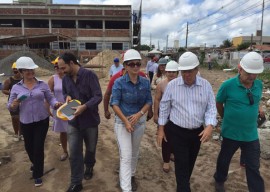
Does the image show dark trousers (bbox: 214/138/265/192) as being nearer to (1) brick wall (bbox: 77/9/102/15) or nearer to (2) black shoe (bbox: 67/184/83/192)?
(2) black shoe (bbox: 67/184/83/192)

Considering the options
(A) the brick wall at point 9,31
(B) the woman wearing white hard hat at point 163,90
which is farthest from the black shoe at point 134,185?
(A) the brick wall at point 9,31

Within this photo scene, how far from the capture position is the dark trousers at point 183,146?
2.98 metres

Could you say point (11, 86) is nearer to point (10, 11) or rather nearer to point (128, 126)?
point (128, 126)

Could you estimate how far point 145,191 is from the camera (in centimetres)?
373

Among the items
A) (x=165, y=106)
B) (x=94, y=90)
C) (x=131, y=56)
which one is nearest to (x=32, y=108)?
(x=94, y=90)

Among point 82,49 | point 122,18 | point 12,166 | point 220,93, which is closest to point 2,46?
point 82,49

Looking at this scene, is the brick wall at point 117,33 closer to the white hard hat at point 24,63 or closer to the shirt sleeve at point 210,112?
the white hard hat at point 24,63

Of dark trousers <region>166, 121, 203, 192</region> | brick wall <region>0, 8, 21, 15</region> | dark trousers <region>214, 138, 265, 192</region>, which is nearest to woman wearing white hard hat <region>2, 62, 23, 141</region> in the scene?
dark trousers <region>166, 121, 203, 192</region>

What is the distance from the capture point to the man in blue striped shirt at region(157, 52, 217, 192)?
9.41ft

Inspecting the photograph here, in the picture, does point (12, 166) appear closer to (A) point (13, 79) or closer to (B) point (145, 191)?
(A) point (13, 79)

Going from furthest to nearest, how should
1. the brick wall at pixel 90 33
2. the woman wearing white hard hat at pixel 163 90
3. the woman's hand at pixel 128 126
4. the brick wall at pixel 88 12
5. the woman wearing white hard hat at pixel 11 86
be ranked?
the brick wall at pixel 90 33 → the brick wall at pixel 88 12 → the woman wearing white hard hat at pixel 11 86 → the woman wearing white hard hat at pixel 163 90 → the woman's hand at pixel 128 126

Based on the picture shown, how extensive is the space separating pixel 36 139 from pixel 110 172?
1.25m

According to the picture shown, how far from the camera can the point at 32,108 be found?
147 inches

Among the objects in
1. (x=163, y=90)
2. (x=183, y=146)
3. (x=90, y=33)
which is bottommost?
(x=183, y=146)
